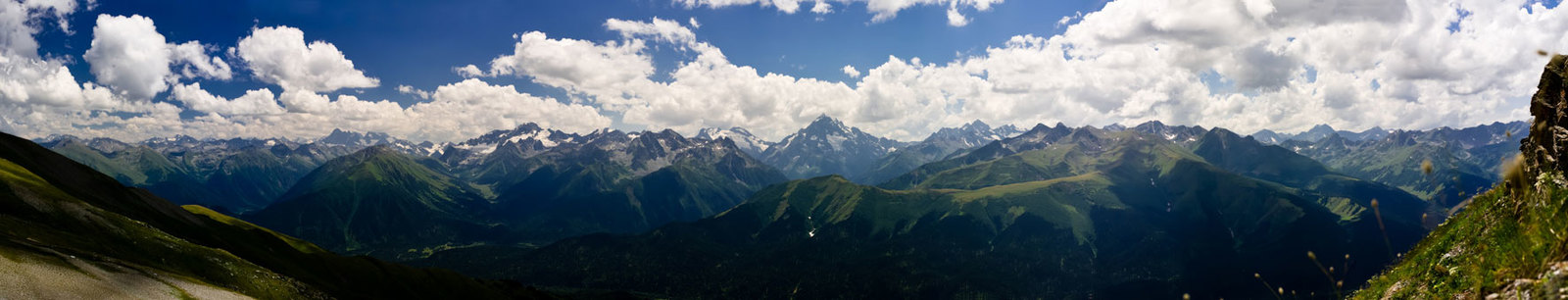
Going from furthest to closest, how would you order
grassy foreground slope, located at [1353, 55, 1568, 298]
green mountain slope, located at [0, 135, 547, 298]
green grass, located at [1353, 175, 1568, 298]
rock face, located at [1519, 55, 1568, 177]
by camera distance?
green mountain slope, located at [0, 135, 547, 298] < rock face, located at [1519, 55, 1568, 177] < green grass, located at [1353, 175, 1568, 298] < grassy foreground slope, located at [1353, 55, 1568, 298]

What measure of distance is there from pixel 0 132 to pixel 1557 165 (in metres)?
191

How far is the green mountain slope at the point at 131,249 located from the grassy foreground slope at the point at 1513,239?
78.1 meters

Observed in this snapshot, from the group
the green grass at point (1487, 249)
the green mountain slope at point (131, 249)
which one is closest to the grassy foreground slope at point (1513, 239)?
the green grass at point (1487, 249)

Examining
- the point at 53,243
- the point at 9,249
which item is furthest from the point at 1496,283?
the point at 53,243

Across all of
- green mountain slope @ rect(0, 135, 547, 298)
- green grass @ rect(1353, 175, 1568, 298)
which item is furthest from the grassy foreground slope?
green mountain slope @ rect(0, 135, 547, 298)

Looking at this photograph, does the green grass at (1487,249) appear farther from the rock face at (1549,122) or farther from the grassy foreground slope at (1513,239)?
the rock face at (1549,122)

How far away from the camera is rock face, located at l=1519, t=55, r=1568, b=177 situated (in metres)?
23.4

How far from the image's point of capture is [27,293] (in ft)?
148

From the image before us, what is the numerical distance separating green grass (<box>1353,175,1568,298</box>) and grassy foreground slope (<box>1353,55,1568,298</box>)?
24mm

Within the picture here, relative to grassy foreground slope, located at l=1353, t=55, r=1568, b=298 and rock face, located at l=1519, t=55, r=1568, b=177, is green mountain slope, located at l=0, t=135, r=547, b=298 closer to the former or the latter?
grassy foreground slope, located at l=1353, t=55, r=1568, b=298

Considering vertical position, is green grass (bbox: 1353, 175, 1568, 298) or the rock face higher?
the rock face

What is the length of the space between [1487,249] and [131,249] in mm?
106759

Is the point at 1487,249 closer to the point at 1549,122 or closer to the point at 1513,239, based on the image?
the point at 1513,239

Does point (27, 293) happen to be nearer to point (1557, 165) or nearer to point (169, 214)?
point (169, 214)
